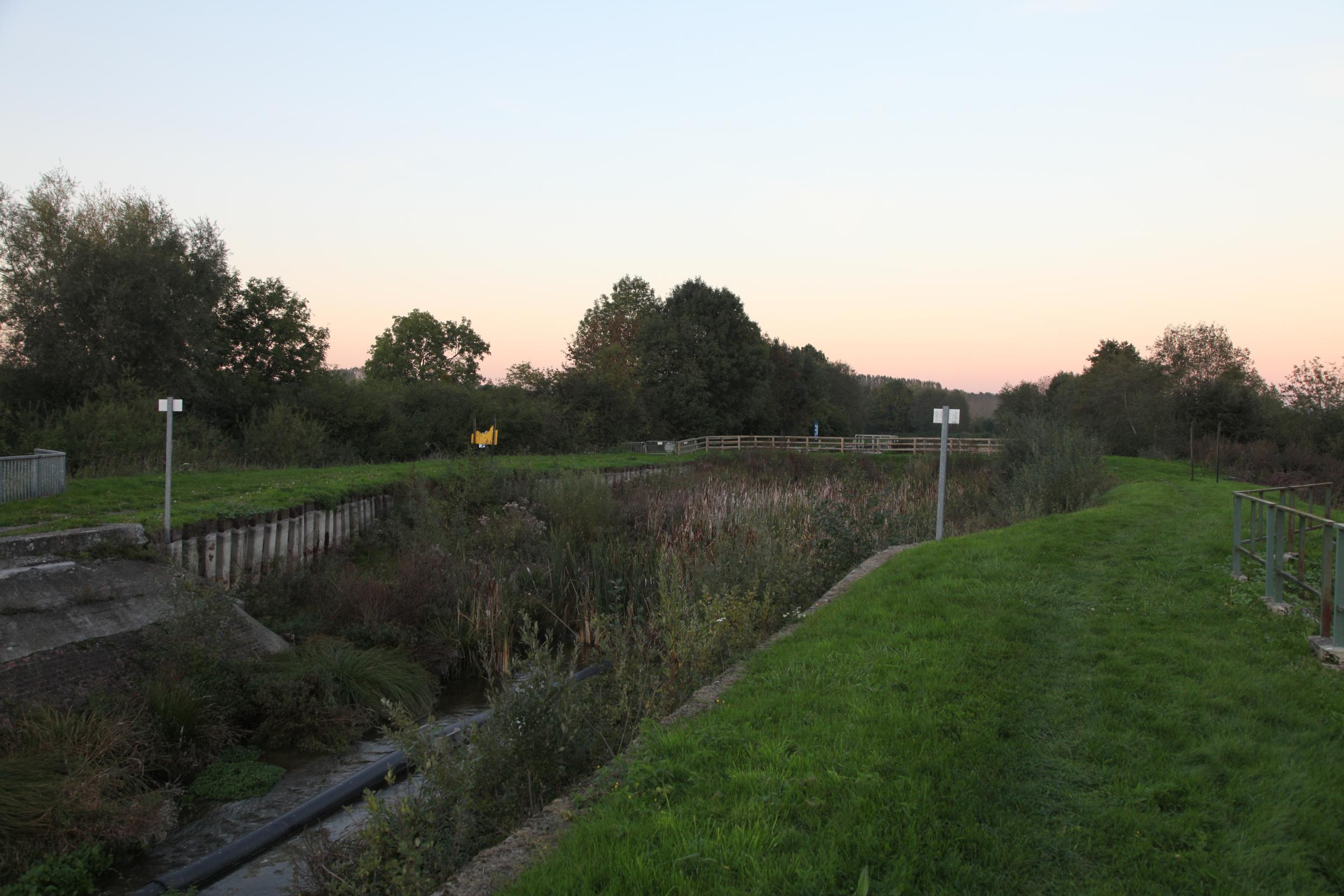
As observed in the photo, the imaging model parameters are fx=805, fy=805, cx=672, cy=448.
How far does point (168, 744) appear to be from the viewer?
7000mm

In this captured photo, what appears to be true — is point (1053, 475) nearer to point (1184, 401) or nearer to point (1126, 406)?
point (1184, 401)

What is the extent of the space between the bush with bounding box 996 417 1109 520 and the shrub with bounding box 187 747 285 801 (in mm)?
14935

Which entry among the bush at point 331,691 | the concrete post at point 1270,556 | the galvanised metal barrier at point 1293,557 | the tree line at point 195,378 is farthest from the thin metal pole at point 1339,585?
the tree line at point 195,378

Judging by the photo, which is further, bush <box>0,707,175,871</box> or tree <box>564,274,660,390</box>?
tree <box>564,274,660,390</box>

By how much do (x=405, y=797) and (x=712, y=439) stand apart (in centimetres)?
4406

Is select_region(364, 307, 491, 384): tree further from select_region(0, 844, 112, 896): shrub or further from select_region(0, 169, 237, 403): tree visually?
select_region(0, 844, 112, 896): shrub

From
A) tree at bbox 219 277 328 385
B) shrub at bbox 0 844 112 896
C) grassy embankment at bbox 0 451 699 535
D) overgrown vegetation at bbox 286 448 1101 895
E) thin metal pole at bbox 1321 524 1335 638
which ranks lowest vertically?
shrub at bbox 0 844 112 896

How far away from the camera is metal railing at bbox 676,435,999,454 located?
4300 cm

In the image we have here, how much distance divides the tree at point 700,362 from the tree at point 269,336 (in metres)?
22.6

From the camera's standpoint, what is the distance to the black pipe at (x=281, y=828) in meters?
5.45

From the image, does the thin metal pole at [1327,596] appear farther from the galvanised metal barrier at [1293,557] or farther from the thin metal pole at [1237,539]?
the thin metal pole at [1237,539]

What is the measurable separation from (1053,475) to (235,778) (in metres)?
17.4

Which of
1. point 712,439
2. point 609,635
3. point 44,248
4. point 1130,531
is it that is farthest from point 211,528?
point 712,439

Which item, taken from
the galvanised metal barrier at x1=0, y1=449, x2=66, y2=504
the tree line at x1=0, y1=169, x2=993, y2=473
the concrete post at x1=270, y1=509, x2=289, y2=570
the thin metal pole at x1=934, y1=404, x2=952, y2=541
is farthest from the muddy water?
the tree line at x1=0, y1=169, x2=993, y2=473
